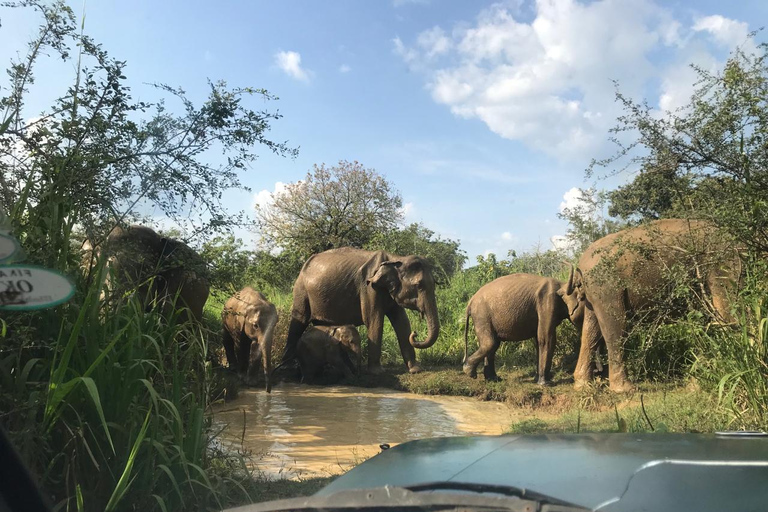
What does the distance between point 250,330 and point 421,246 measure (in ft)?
40.8

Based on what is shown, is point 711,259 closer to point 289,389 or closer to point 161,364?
point 161,364

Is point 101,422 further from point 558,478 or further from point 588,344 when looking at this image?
point 588,344

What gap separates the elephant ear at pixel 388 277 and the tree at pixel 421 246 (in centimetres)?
152

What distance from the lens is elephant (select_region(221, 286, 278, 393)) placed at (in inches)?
420

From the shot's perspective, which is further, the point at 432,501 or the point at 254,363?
the point at 254,363

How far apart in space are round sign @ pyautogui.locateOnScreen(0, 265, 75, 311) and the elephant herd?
8.46 feet

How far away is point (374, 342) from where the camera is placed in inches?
513

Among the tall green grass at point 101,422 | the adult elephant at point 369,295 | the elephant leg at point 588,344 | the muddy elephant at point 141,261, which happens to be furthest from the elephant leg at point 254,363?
the tall green grass at point 101,422

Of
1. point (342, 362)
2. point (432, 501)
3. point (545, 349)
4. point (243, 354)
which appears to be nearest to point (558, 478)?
point (432, 501)

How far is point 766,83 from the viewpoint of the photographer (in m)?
5.93

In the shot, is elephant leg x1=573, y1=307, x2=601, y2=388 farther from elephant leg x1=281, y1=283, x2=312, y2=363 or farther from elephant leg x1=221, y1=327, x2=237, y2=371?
elephant leg x1=221, y1=327, x2=237, y2=371

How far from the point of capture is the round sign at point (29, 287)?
8.48ft

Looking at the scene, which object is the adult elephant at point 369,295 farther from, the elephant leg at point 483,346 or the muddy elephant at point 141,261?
the muddy elephant at point 141,261

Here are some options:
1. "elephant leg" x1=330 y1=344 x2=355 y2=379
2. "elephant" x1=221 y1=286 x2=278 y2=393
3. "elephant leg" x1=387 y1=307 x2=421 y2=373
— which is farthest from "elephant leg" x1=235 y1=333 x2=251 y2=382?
"elephant leg" x1=387 y1=307 x2=421 y2=373
